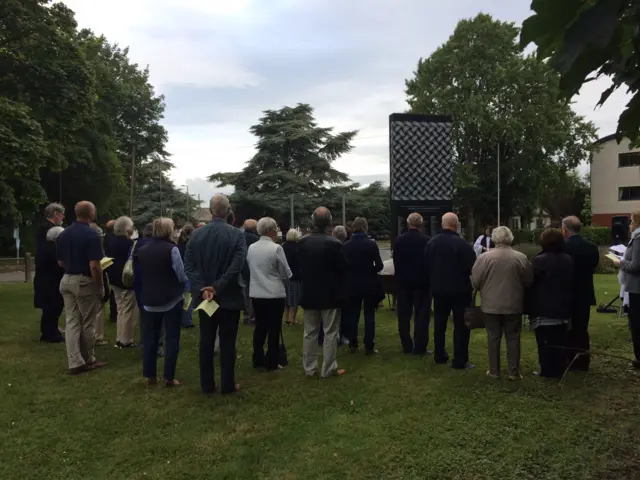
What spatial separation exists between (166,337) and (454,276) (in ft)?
11.0

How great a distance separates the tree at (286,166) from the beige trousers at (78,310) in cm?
2740

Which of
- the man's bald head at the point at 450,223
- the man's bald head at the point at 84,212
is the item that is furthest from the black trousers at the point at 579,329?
the man's bald head at the point at 84,212

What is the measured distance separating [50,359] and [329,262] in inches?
159

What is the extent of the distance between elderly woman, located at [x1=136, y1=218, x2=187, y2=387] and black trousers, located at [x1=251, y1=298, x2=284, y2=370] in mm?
947

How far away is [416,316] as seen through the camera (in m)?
6.87

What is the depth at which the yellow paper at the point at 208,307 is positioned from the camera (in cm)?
497

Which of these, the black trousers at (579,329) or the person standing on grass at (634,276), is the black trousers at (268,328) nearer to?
the black trousers at (579,329)

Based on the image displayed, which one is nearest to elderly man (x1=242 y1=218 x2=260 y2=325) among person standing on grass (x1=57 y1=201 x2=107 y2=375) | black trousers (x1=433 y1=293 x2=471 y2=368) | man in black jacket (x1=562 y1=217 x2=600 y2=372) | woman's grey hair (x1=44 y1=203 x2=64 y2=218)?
person standing on grass (x1=57 y1=201 x2=107 y2=375)

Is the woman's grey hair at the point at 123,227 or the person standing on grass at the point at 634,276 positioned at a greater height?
the woman's grey hair at the point at 123,227

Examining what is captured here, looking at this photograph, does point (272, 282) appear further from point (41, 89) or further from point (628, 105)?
point (41, 89)

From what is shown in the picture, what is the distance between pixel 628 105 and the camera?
6.05 feet

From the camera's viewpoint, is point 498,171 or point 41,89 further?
point 498,171

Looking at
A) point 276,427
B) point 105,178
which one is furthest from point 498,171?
point 276,427

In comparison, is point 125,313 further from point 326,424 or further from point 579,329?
point 579,329
